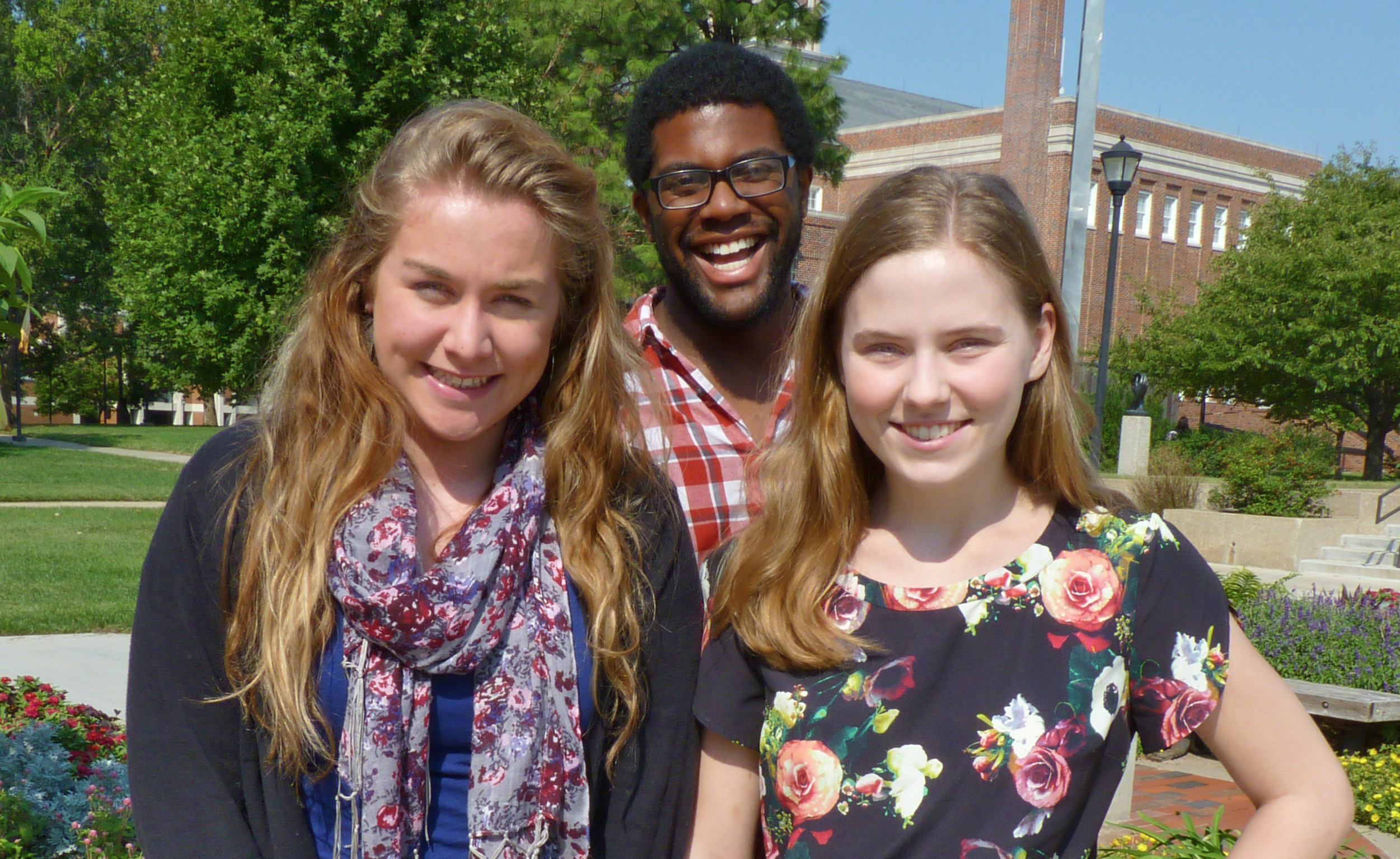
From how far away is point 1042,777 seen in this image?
5.98ft

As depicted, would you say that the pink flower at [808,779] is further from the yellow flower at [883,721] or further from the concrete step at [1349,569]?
the concrete step at [1349,569]

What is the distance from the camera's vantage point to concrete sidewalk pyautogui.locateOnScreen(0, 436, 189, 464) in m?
25.1

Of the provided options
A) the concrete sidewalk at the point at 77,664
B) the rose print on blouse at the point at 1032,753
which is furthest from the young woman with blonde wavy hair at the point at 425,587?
the concrete sidewalk at the point at 77,664

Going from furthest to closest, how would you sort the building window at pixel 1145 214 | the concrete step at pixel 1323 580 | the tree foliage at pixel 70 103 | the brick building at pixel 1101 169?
the building window at pixel 1145 214
the tree foliage at pixel 70 103
the brick building at pixel 1101 169
the concrete step at pixel 1323 580

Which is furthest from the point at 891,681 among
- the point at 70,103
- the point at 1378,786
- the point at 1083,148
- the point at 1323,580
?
the point at 70,103

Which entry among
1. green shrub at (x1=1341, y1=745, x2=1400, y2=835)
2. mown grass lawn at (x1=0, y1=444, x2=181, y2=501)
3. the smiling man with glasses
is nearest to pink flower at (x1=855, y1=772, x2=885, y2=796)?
the smiling man with glasses

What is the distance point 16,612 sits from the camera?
8391mm

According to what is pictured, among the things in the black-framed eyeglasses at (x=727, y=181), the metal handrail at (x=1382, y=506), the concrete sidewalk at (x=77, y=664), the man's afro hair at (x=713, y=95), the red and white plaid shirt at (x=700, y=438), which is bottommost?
the concrete sidewalk at (x=77, y=664)

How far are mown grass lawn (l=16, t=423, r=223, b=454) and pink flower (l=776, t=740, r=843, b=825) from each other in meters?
26.0

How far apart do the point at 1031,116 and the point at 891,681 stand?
36.0 meters

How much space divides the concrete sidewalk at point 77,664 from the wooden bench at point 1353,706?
6.05 m

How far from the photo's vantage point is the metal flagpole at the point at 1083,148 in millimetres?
7084

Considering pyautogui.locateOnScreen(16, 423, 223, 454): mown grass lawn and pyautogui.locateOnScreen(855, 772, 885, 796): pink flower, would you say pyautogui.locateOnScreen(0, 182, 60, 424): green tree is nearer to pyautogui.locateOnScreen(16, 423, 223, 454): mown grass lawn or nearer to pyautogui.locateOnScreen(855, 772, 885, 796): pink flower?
pyautogui.locateOnScreen(855, 772, 885, 796): pink flower

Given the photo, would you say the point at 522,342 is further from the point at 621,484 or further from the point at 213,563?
the point at 213,563
